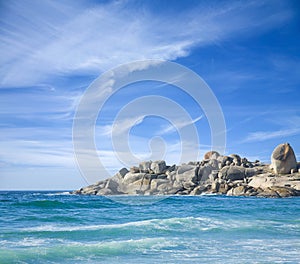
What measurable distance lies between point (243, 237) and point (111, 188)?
4280 centimetres

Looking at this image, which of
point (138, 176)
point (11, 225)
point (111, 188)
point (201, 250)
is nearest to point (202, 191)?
point (138, 176)

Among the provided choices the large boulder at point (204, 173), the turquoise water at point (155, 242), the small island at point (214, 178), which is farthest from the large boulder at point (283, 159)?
the turquoise water at point (155, 242)

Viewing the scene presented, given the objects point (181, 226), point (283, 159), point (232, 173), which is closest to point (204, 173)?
point (232, 173)

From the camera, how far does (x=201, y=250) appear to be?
1023 cm

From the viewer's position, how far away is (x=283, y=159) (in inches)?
1873

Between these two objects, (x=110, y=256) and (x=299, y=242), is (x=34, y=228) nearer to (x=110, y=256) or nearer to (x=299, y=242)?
(x=110, y=256)

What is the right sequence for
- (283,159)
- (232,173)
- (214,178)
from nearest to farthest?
(283,159) → (232,173) → (214,178)

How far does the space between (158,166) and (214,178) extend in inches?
336

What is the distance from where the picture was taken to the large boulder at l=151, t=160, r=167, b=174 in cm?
5309

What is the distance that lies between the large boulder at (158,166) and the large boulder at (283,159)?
1577 centimetres

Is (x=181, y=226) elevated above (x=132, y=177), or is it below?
below

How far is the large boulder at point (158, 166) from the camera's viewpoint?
5309 cm

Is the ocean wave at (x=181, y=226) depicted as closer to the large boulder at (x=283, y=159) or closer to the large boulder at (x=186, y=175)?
the large boulder at (x=283, y=159)

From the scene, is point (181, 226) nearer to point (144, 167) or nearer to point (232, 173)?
point (232, 173)
